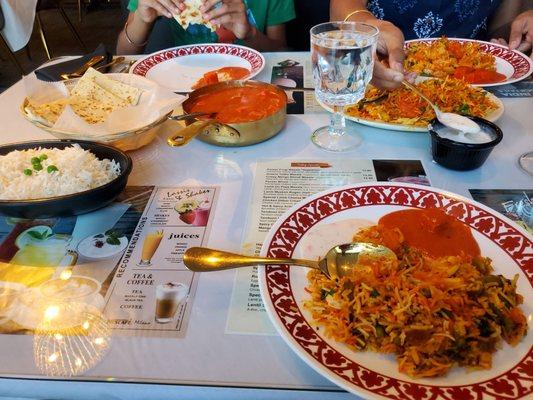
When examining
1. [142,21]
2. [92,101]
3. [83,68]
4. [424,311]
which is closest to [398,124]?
[424,311]

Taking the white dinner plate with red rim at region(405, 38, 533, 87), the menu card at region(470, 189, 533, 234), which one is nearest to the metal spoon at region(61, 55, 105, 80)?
the white dinner plate with red rim at region(405, 38, 533, 87)

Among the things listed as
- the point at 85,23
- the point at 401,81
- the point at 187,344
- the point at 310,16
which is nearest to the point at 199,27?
the point at 310,16

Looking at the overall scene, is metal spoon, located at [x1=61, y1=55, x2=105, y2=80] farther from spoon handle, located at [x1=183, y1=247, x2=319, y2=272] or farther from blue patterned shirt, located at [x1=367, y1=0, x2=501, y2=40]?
blue patterned shirt, located at [x1=367, y1=0, x2=501, y2=40]

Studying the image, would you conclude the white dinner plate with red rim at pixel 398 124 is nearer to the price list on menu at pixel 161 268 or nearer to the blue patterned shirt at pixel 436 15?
the price list on menu at pixel 161 268

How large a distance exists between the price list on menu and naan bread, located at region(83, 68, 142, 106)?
1.40ft

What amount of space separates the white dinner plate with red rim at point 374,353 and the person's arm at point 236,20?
135cm

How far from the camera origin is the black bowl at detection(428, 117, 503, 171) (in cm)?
114

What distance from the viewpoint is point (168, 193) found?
118cm

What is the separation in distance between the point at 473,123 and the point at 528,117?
390mm

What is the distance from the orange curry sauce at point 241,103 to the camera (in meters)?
1.34

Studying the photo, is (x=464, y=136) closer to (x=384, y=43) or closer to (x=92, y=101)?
(x=384, y=43)

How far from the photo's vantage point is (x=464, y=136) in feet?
4.06

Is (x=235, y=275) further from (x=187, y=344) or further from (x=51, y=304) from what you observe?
(x=51, y=304)

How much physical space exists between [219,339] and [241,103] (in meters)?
0.84
